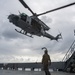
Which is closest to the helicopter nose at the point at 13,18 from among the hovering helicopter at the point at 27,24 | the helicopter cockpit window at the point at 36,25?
the hovering helicopter at the point at 27,24

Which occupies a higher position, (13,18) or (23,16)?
(23,16)

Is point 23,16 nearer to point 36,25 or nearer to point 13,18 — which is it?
point 13,18

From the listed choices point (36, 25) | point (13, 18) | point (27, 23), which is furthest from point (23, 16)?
point (36, 25)

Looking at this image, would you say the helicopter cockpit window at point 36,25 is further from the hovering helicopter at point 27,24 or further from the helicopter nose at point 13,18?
the helicopter nose at point 13,18

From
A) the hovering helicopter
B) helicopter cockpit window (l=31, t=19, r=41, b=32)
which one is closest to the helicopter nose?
the hovering helicopter

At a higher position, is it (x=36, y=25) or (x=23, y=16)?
(x=23, y=16)

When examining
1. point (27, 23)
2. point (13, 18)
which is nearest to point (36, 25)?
point (27, 23)

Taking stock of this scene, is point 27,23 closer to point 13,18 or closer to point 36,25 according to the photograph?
point 36,25

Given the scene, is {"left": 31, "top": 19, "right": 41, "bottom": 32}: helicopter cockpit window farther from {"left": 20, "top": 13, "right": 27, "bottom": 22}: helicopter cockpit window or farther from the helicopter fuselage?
{"left": 20, "top": 13, "right": 27, "bottom": 22}: helicopter cockpit window

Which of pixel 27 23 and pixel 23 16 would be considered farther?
pixel 23 16

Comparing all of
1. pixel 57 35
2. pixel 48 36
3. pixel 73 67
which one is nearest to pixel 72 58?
pixel 73 67

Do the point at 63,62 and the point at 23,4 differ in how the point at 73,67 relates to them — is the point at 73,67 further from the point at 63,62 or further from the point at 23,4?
the point at 23,4

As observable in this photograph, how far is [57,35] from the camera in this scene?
49344mm

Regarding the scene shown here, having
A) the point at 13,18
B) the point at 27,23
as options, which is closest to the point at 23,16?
the point at 27,23
